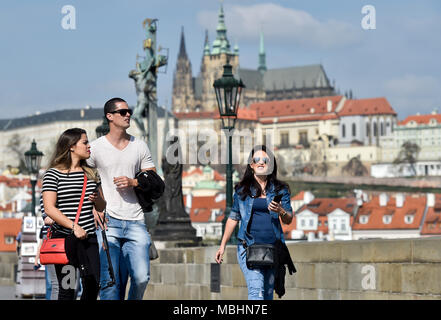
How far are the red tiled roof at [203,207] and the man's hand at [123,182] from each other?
4523 inches

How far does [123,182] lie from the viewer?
664cm

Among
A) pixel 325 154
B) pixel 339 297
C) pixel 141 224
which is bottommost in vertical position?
pixel 339 297

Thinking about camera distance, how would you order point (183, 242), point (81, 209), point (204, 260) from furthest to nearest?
point (183, 242)
point (204, 260)
point (81, 209)

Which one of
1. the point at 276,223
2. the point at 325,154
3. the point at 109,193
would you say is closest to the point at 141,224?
the point at 109,193

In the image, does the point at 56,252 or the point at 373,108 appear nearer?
the point at 56,252

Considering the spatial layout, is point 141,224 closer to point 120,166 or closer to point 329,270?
point 120,166

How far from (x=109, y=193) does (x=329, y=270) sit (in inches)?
169

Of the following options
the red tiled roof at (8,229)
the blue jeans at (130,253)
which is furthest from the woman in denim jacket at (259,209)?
the red tiled roof at (8,229)

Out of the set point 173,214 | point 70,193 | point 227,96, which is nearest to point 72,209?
point 70,193

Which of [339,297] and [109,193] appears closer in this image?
[109,193]

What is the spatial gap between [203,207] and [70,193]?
123m

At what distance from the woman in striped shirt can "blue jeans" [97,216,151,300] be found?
6.6 inches

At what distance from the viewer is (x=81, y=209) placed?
257 inches

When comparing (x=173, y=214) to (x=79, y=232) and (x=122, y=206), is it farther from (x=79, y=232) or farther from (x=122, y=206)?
(x=79, y=232)
